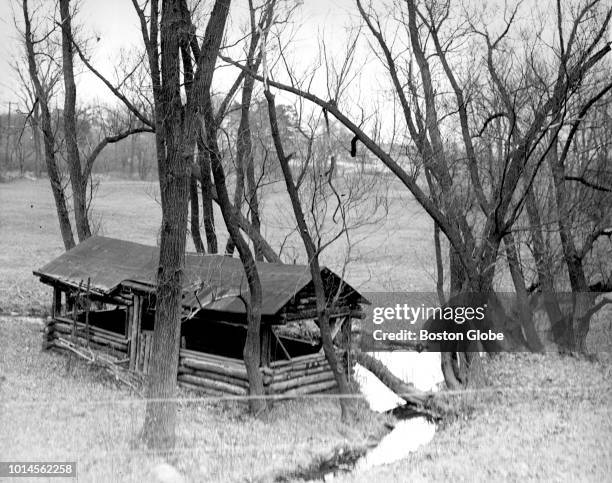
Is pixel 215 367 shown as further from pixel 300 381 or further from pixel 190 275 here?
pixel 190 275

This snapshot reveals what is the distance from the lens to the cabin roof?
13289 mm

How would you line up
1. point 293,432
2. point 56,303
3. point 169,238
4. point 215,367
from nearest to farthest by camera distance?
point 169,238 → point 293,432 → point 215,367 → point 56,303

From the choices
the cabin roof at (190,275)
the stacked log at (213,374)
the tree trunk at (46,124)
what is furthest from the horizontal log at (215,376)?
the tree trunk at (46,124)

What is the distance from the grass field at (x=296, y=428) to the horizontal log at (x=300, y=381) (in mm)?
331

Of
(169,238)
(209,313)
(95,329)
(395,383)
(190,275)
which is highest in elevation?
(169,238)

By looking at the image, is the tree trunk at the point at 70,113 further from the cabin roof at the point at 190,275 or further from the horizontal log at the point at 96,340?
the horizontal log at the point at 96,340

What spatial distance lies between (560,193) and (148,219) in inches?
1180

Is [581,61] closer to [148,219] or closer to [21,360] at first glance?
[21,360]

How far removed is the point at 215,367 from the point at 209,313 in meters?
1.12

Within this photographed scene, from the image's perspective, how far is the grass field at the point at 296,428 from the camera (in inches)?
369

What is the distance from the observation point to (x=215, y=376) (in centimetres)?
1378

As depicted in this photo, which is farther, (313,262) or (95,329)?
(95,329)

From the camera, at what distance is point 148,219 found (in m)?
42.1

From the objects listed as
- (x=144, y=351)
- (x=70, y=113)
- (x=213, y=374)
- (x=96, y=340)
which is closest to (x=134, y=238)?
(x=70, y=113)
